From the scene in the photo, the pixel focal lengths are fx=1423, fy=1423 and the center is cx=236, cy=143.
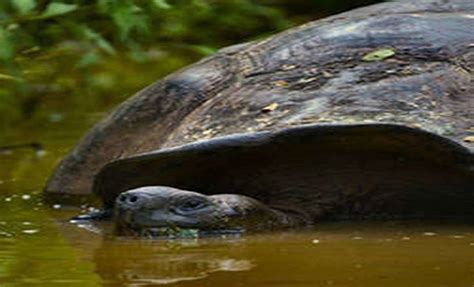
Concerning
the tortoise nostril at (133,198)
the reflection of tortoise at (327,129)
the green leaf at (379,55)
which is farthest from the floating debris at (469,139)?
the tortoise nostril at (133,198)

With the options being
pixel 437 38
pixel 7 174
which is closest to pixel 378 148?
pixel 437 38

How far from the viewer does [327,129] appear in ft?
12.5

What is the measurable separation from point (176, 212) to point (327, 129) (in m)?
0.47

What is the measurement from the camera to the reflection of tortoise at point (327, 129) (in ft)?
12.7

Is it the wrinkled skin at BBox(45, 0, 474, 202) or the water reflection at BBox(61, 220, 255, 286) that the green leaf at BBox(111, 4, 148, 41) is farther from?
the water reflection at BBox(61, 220, 255, 286)

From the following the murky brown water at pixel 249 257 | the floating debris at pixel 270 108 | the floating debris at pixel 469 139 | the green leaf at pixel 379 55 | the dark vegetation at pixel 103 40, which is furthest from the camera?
the dark vegetation at pixel 103 40

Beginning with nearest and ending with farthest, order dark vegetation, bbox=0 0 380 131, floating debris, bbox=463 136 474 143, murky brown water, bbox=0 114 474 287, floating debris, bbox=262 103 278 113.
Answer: murky brown water, bbox=0 114 474 287
floating debris, bbox=463 136 474 143
floating debris, bbox=262 103 278 113
dark vegetation, bbox=0 0 380 131

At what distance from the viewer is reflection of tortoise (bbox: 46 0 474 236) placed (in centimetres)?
388

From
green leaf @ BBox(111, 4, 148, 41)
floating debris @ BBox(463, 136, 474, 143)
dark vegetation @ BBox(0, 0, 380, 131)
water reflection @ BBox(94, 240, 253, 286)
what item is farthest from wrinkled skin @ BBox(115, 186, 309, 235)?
green leaf @ BBox(111, 4, 148, 41)

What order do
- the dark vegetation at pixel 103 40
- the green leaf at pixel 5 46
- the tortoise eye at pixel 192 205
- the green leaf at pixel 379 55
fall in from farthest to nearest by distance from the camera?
the dark vegetation at pixel 103 40
the green leaf at pixel 5 46
the green leaf at pixel 379 55
the tortoise eye at pixel 192 205

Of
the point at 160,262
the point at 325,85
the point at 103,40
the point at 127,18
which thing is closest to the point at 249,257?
the point at 160,262

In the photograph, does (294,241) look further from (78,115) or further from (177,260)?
(78,115)

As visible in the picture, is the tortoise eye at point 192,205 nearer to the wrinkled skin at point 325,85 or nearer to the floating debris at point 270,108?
the wrinkled skin at point 325,85

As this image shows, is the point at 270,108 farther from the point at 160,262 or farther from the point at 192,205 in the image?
the point at 160,262
